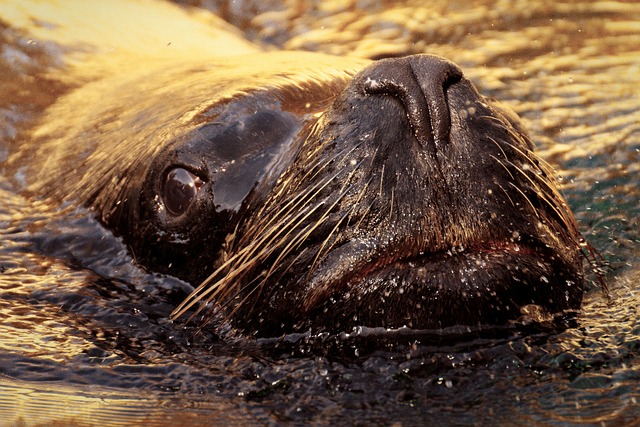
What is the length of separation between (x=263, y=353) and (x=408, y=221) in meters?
0.71

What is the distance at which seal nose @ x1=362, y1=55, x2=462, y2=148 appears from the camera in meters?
3.20

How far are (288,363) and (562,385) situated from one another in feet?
2.92

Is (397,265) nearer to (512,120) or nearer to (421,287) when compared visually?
(421,287)

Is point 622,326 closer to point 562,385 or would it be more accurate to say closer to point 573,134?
point 562,385

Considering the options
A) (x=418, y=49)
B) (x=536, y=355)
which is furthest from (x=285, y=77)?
(x=418, y=49)

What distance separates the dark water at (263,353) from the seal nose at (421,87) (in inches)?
26.3

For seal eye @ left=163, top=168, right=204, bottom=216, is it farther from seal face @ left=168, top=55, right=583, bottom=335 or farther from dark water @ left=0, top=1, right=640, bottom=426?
seal face @ left=168, top=55, right=583, bottom=335

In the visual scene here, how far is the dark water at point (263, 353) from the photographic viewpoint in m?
2.98

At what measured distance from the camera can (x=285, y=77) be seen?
417 cm

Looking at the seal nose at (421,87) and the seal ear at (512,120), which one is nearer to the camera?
the seal nose at (421,87)

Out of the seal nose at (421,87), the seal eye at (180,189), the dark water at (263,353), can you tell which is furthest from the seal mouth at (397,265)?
the seal eye at (180,189)

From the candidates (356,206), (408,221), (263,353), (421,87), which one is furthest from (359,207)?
(263,353)

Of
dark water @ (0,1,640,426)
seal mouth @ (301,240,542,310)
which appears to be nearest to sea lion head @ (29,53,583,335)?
seal mouth @ (301,240,542,310)

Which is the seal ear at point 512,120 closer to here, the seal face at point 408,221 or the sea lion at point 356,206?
the sea lion at point 356,206
